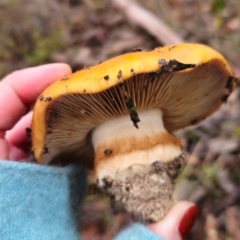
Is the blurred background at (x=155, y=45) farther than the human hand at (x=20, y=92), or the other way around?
the blurred background at (x=155, y=45)

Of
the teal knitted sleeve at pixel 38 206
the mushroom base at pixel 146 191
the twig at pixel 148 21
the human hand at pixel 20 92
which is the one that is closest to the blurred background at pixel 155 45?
the twig at pixel 148 21

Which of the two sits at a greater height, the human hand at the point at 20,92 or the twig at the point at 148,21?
the human hand at the point at 20,92

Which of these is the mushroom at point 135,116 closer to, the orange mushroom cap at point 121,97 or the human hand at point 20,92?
the orange mushroom cap at point 121,97

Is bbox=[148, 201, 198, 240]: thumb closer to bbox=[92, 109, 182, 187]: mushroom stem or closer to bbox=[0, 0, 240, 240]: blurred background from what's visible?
bbox=[92, 109, 182, 187]: mushroom stem

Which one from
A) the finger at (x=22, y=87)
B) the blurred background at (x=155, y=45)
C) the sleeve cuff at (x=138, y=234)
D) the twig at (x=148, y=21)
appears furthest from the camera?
the twig at (x=148, y=21)

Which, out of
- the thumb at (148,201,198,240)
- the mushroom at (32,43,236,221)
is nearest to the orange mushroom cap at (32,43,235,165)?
the mushroom at (32,43,236,221)

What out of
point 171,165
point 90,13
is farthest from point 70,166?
point 90,13
